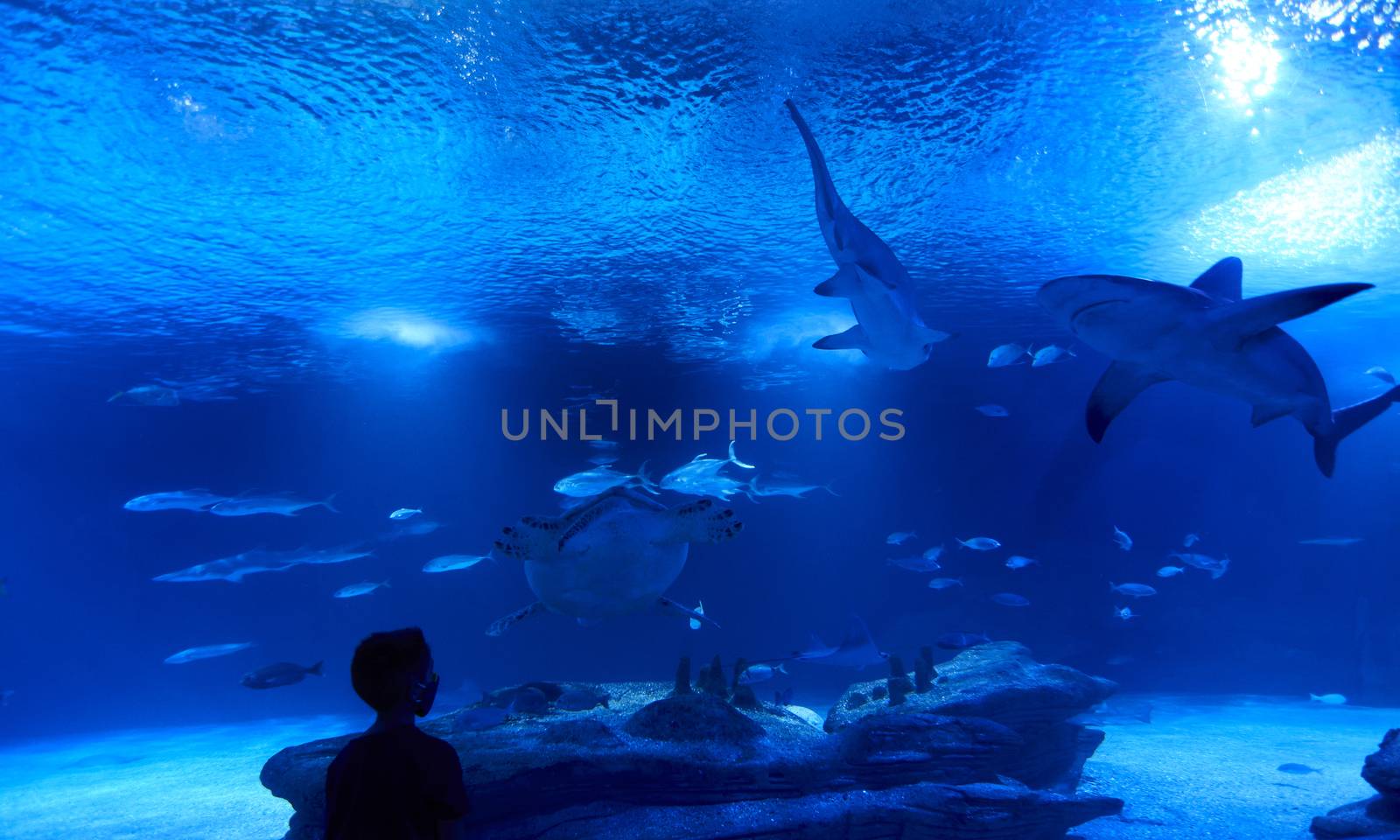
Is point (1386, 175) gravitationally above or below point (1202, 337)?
above

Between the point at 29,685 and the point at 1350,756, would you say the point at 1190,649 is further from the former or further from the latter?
the point at 29,685

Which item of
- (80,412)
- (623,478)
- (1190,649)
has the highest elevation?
(80,412)

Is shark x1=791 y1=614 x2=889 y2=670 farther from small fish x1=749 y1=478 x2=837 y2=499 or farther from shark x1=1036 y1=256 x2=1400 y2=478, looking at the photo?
small fish x1=749 y1=478 x2=837 y2=499

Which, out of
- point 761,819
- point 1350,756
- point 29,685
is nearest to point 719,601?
point 1350,756

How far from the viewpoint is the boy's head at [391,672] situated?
2.42 m

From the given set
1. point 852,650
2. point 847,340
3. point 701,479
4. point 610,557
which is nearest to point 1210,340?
point 847,340

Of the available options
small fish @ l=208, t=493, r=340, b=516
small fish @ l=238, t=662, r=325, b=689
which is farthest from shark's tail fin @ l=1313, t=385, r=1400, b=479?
small fish @ l=208, t=493, r=340, b=516

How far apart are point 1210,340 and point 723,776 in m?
5.02

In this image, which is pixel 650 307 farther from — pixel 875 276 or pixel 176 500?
pixel 176 500

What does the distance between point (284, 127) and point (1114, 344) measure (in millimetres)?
8351

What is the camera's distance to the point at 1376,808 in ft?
19.8

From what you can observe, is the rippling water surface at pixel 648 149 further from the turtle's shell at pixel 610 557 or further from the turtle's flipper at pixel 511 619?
the turtle's flipper at pixel 511 619

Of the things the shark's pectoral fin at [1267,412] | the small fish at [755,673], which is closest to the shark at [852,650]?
the small fish at [755,673]

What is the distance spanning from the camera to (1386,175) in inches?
348
